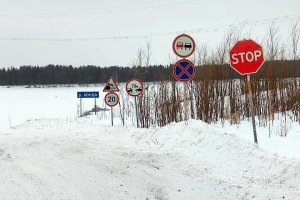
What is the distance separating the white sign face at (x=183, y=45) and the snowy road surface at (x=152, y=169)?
92.8 inches

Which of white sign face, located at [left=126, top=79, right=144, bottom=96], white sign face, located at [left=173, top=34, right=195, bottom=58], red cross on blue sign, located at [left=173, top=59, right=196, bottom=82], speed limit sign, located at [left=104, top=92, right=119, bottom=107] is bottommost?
speed limit sign, located at [left=104, top=92, right=119, bottom=107]

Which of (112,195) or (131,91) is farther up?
(131,91)

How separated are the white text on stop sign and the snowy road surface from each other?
161 cm

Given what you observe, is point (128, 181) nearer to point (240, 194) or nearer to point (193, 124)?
point (240, 194)

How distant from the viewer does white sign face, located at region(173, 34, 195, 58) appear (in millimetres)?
8266

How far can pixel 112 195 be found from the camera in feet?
12.3

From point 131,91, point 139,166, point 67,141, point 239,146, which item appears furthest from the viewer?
point 131,91

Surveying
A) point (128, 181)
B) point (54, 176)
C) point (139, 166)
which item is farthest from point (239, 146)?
point (54, 176)

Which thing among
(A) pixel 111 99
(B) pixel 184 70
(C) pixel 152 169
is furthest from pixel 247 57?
(A) pixel 111 99

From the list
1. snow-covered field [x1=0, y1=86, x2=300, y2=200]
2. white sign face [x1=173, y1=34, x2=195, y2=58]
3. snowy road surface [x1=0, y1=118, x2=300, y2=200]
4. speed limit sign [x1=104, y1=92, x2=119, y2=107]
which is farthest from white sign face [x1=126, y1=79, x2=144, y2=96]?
snowy road surface [x1=0, y1=118, x2=300, y2=200]

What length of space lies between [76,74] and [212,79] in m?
90.6

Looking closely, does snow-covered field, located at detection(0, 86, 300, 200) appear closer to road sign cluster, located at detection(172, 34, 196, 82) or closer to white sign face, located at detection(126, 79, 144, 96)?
road sign cluster, located at detection(172, 34, 196, 82)

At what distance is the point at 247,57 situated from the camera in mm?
5812

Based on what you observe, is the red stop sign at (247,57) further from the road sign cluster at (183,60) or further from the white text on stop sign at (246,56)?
the road sign cluster at (183,60)
